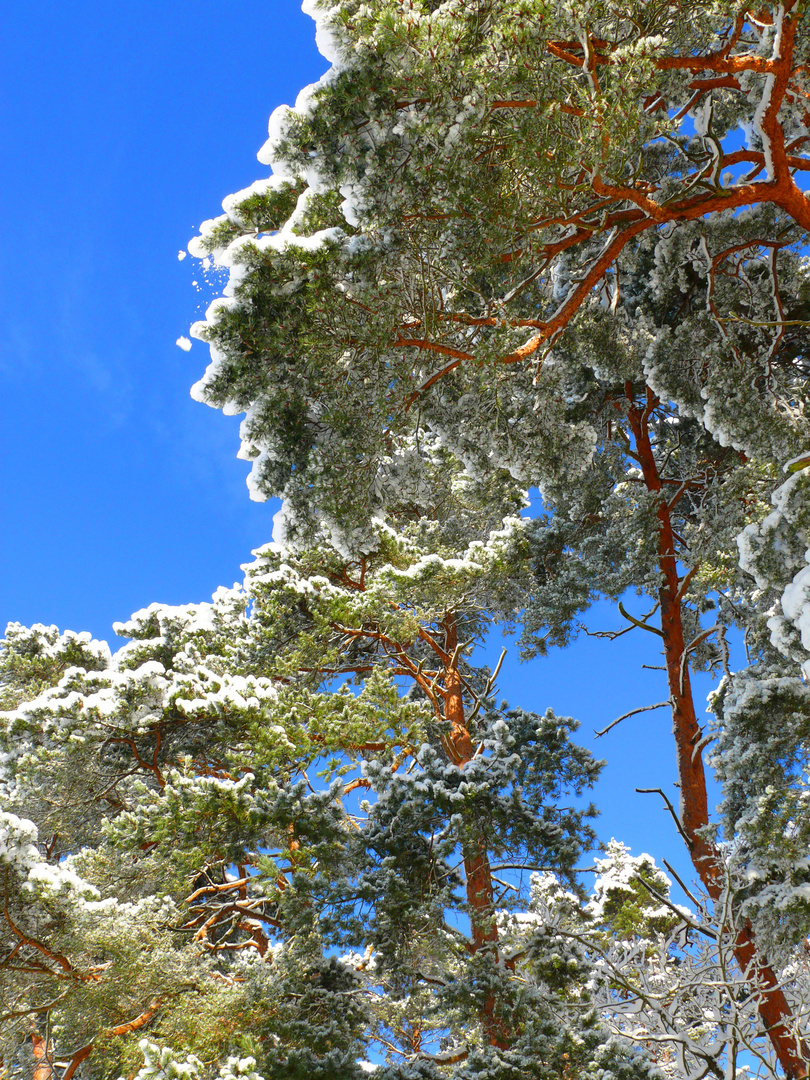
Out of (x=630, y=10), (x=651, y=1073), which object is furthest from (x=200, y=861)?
(x=630, y=10)

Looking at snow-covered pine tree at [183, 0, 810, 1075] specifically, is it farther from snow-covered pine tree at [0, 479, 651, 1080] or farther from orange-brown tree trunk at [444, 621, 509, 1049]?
orange-brown tree trunk at [444, 621, 509, 1049]

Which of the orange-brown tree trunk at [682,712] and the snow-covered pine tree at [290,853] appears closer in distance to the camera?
the snow-covered pine tree at [290,853]

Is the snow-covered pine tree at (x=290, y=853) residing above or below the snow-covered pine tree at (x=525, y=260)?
below

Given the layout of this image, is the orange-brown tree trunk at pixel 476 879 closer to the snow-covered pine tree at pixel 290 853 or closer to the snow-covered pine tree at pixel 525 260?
the snow-covered pine tree at pixel 290 853

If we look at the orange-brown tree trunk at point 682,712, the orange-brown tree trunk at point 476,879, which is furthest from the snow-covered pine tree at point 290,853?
the orange-brown tree trunk at point 682,712

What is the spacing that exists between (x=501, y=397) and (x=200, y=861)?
635 cm

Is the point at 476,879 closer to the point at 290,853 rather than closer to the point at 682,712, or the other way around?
the point at 290,853

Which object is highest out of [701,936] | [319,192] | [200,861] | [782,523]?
[319,192]

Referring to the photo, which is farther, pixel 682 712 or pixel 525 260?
pixel 682 712

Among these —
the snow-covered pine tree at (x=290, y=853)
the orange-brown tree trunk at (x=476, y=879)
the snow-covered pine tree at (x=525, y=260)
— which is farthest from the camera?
the orange-brown tree trunk at (x=476, y=879)

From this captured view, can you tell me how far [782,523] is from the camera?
6.14 metres

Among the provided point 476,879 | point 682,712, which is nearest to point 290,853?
point 476,879

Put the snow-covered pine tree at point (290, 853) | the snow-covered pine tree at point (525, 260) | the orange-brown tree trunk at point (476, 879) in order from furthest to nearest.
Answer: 1. the orange-brown tree trunk at point (476, 879)
2. the snow-covered pine tree at point (290, 853)
3. the snow-covered pine tree at point (525, 260)

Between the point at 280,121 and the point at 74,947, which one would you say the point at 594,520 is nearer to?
the point at 280,121
